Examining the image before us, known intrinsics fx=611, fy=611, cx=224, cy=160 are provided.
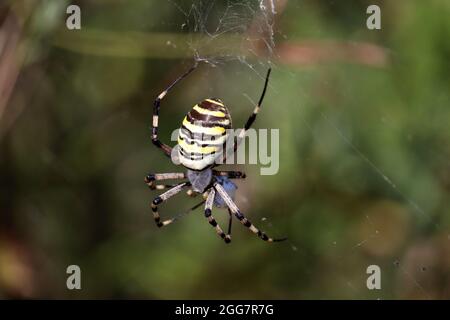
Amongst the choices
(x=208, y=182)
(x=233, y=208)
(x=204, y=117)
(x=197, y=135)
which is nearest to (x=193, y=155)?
(x=197, y=135)

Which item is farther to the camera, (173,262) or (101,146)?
(101,146)

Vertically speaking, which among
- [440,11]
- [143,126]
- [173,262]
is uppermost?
[440,11]

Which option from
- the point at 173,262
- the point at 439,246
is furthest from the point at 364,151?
the point at 173,262

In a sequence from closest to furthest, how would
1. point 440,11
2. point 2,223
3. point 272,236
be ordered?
point 440,11
point 272,236
point 2,223

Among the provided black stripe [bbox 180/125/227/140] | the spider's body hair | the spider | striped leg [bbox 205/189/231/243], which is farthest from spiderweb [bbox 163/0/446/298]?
black stripe [bbox 180/125/227/140]

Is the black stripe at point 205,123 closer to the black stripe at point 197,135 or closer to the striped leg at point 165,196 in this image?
the black stripe at point 197,135

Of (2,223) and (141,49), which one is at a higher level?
(141,49)

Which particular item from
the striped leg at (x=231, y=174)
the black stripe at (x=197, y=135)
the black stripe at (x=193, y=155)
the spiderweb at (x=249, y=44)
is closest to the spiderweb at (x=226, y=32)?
the spiderweb at (x=249, y=44)

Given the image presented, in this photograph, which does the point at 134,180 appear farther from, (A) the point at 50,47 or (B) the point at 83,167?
(A) the point at 50,47

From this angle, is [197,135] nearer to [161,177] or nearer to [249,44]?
[161,177]
